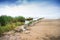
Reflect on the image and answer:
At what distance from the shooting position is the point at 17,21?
5.23ft

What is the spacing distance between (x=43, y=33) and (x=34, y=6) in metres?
0.37

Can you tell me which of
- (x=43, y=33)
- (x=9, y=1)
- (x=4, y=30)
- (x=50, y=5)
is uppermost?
(x=9, y=1)

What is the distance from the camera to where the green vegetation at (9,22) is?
1.52m

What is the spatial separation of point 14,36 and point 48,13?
53cm

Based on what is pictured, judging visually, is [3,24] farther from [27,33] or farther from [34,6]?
[34,6]

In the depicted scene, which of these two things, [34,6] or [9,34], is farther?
[34,6]

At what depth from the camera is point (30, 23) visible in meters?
1.60

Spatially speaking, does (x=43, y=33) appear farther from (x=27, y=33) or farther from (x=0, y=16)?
(x=0, y=16)

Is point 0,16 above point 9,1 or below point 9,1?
below

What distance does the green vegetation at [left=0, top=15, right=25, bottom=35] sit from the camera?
152 centimetres

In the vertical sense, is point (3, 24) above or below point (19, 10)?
below

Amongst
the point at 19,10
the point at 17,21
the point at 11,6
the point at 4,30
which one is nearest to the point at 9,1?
the point at 11,6

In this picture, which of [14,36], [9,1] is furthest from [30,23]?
[9,1]

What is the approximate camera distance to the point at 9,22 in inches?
61.8
